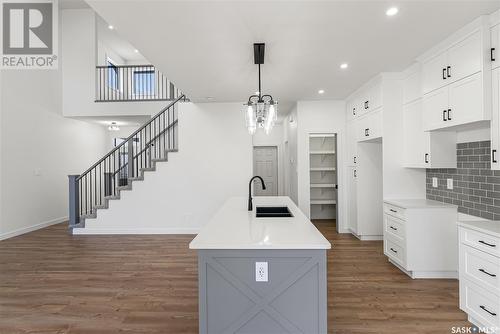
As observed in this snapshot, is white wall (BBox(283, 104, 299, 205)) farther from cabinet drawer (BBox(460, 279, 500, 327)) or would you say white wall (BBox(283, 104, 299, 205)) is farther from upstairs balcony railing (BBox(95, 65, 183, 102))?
cabinet drawer (BBox(460, 279, 500, 327))

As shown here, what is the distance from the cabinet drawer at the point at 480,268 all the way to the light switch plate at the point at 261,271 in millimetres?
1780

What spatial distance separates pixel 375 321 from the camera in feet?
8.28

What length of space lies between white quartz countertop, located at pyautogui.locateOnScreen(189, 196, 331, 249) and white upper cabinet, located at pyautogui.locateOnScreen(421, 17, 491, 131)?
196cm

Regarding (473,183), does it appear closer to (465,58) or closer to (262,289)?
(465,58)

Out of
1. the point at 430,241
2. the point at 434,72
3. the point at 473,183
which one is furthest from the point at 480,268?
the point at 434,72

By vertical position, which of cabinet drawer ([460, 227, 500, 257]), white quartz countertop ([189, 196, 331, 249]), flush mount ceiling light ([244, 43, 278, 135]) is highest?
flush mount ceiling light ([244, 43, 278, 135])

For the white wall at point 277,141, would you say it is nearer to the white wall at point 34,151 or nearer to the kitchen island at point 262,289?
the white wall at point 34,151

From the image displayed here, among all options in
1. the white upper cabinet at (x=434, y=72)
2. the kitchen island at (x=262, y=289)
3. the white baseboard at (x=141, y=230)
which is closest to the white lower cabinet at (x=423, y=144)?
the white upper cabinet at (x=434, y=72)

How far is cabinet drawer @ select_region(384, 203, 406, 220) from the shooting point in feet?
11.7

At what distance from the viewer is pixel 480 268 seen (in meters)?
2.35

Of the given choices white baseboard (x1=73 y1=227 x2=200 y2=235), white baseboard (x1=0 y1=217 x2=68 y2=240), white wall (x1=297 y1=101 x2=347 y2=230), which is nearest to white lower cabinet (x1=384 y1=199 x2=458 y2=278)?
white wall (x1=297 y1=101 x2=347 y2=230)

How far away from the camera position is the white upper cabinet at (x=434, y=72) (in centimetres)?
320

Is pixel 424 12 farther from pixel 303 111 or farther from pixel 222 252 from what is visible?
pixel 303 111

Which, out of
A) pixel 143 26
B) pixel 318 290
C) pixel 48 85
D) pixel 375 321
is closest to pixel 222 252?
pixel 318 290
